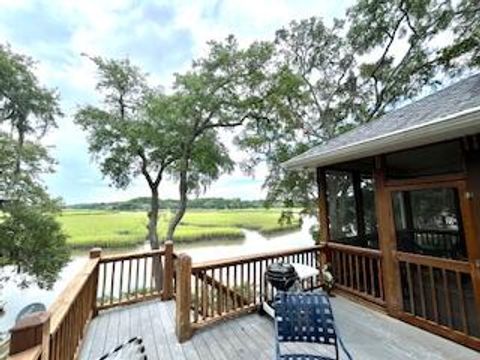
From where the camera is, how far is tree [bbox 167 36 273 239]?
9.98 meters

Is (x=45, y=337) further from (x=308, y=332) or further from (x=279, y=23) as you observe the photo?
(x=279, y=23)

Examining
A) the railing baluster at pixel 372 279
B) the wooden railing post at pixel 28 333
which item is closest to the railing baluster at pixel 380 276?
the railing baluster at pixel 372 279

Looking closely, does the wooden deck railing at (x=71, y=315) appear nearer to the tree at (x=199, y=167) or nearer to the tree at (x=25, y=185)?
the tree at (x=199, y=167)

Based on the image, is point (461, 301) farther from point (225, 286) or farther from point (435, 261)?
point (225, 286)

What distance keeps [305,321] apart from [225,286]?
1.89m

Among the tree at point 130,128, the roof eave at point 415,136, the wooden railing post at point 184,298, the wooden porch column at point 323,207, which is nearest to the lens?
the roof eave at point 415,136

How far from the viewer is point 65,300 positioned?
256cm

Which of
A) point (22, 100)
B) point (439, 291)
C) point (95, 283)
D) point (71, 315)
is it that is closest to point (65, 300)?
point (71, 315)

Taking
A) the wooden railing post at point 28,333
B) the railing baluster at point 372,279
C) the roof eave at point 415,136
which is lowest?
the railing baluster at point 372,279

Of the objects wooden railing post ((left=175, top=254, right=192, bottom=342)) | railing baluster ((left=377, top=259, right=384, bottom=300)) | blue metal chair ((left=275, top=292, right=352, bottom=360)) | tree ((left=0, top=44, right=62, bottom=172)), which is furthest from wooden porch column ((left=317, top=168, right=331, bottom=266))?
tree ((left=0, top=44, right=62, bottom=172))

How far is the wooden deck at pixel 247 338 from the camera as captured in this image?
313 centimetres

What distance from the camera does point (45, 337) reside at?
5.61ft

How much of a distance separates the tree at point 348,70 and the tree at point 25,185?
805 centimetres

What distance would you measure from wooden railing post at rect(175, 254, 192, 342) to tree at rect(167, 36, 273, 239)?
6.95 meters
